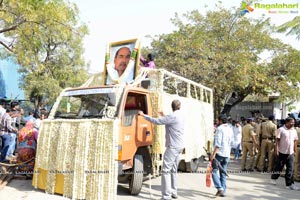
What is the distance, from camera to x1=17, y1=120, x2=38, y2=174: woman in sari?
7.48 meters

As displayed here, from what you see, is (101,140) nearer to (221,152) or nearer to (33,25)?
(221,152)

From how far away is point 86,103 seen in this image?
6660mm

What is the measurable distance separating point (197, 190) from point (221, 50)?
12063 millimetres

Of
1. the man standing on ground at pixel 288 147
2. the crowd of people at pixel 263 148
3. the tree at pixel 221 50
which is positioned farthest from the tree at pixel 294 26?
the man standing on ground at pixel 288 147

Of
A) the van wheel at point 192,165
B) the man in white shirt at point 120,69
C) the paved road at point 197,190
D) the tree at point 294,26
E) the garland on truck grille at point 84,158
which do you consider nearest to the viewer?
the garland on truck grille at point 84,158

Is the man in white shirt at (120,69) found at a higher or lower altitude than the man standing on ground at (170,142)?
higher

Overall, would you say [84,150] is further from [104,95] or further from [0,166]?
[0,166]

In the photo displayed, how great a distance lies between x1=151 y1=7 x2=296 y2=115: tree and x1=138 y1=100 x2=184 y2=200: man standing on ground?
11.4 metres

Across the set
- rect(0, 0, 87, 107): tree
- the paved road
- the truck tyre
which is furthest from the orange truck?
rect(0, 0, 87, 107): tree

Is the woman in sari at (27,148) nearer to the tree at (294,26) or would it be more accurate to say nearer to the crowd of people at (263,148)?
the crowd of people at (263,148)

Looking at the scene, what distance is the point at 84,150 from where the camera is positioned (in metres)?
5.60

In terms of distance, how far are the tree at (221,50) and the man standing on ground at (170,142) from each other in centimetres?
1141

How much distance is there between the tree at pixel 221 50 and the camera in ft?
57.0

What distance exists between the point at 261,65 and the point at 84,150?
1585cm
